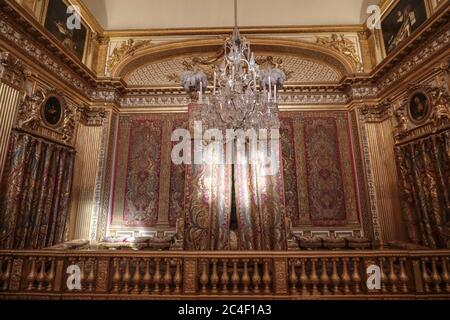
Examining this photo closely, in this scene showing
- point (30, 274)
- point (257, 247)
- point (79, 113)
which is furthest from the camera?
point (79, 113)

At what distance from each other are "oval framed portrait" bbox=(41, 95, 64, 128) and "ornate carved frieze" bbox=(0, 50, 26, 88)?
504 mm

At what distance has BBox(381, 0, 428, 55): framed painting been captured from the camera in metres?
4.35

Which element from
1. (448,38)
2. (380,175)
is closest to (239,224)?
(380,175)

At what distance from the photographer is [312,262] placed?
268 centimetres

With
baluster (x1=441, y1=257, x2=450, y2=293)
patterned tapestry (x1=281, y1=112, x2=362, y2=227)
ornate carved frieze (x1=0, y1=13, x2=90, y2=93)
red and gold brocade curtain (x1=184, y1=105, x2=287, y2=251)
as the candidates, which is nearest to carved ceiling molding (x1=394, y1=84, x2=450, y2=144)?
patterned tapestry (x1=281, y1=112, x2=362, y2=227)

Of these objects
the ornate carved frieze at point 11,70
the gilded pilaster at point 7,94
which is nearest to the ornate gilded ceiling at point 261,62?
the ornate carved frieze at point 11,70

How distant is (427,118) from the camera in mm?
4098

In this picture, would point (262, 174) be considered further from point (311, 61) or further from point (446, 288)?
point (311, 61)

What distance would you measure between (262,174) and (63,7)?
4968mm

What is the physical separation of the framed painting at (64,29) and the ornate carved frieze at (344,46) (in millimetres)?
5351

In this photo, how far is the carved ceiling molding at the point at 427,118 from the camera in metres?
3.84

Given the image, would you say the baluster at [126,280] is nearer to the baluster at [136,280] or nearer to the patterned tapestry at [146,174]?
the baluster at [136,280]

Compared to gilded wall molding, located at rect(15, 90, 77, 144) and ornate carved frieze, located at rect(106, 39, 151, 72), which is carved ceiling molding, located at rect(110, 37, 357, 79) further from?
gilded wall molding, located at rect(15, 90, 77, 144)
